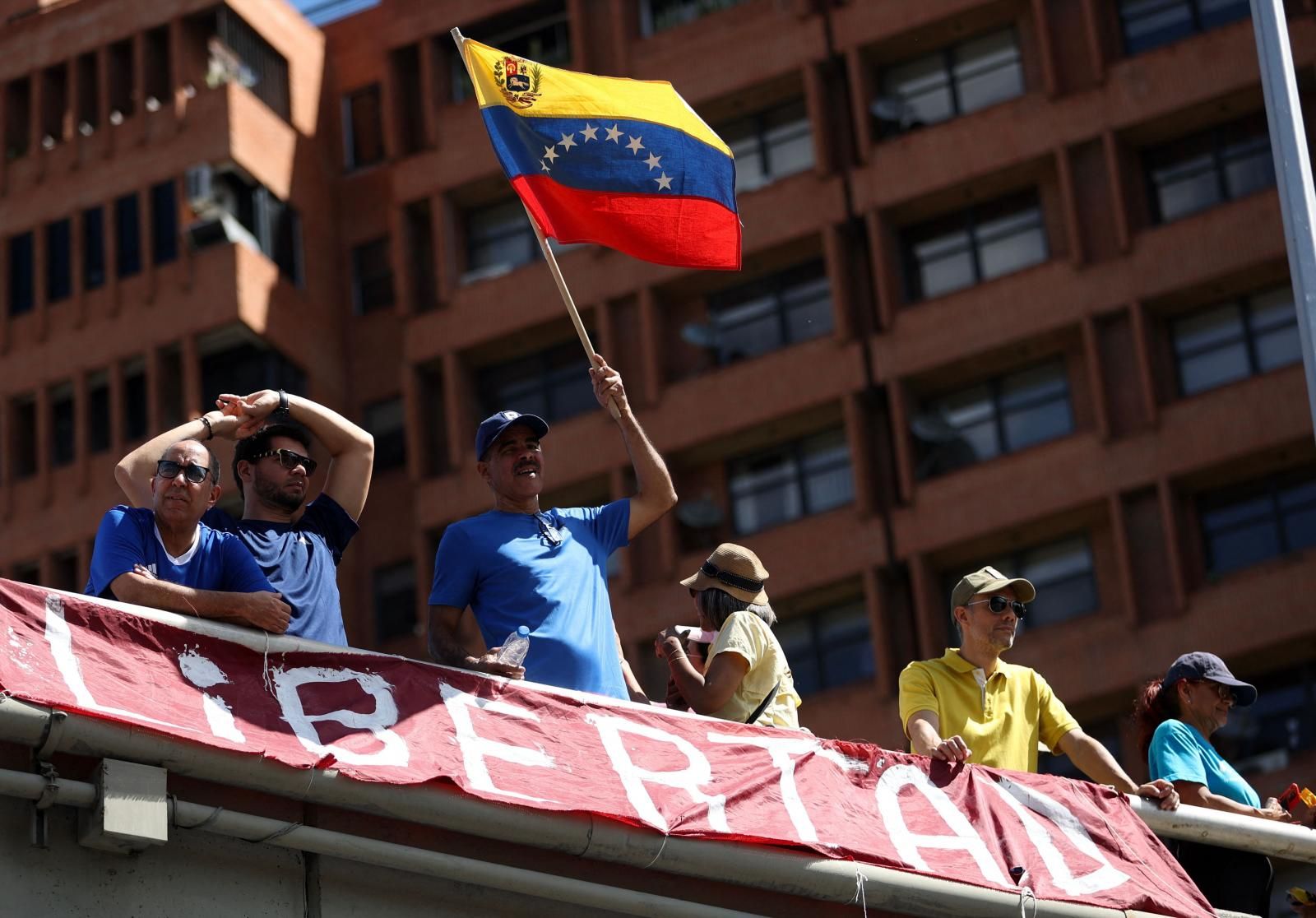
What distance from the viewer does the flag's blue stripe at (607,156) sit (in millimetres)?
12227

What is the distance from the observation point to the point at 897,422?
3728 centimetres

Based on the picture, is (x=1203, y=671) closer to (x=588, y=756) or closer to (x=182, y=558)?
(x=588, y=756)

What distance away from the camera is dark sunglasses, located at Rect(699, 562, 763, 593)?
10508mm

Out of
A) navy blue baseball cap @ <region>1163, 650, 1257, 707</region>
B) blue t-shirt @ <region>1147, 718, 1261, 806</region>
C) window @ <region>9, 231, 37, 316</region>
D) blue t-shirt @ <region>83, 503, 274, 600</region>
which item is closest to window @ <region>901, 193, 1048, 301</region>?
window @ <region>9, 231, 37, 316</region>

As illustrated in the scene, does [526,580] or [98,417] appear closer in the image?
[526,580]

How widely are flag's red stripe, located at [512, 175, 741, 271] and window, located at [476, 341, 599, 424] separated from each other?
92.2ft

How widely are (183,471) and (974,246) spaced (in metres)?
30.3

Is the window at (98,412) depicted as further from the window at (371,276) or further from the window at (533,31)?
the window at (533,31)

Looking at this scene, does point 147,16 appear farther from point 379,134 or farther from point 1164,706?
point 1164,706

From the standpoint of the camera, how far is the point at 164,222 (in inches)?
1622

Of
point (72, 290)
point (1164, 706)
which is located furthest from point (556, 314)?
point (1164, 706)

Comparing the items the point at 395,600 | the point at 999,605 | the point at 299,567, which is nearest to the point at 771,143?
the point at 395,600

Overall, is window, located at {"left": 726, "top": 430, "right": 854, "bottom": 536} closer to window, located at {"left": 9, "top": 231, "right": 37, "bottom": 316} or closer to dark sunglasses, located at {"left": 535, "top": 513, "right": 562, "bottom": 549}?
window, located at {"left": 9, "top": 231, "right": 37, "bottom": 316}

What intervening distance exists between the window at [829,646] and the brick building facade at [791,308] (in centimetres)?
6
